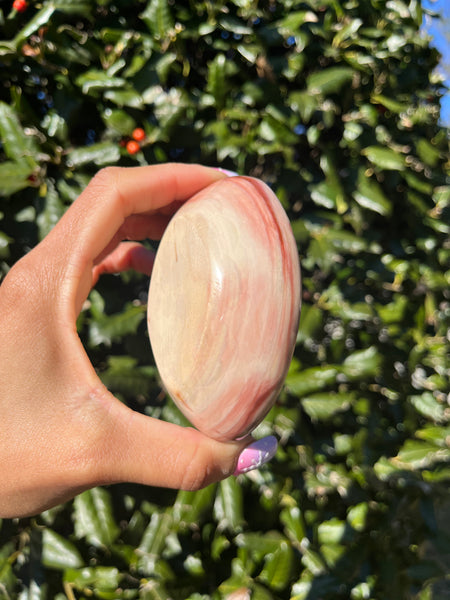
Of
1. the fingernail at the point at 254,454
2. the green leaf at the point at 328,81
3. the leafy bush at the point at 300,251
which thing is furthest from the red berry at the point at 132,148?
the fingernail at the point at 254,454

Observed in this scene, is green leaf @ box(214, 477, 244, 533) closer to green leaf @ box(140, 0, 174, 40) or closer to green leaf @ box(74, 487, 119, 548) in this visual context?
green leaf @ box(74, 487, 119, 548)

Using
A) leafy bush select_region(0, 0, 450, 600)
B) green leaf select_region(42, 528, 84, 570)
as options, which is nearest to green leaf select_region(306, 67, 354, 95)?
leafy bush select_region(0, 0, 450, 600)

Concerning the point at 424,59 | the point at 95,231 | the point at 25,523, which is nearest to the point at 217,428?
the point at 95,231

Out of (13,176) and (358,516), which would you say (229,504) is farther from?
(13,176)

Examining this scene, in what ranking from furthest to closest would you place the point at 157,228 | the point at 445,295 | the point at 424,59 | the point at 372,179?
the point at 445,295 → the point at 424,59 → the point at 372,179 → the point at 157,228

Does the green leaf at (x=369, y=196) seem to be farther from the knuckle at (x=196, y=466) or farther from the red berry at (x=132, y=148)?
the knuckle at (x=196, y=466)

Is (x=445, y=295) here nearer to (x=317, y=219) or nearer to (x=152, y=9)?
(x=317, y=219)
